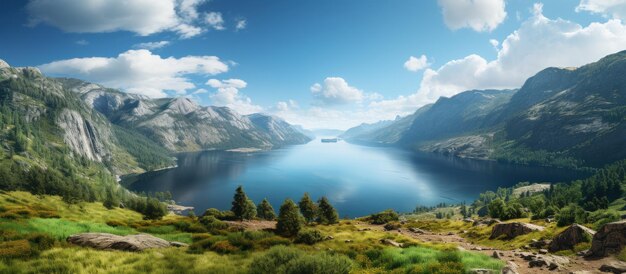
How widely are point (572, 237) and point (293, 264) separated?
2892 centimetres

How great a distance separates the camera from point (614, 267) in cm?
1781

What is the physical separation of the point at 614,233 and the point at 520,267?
7.71 metres

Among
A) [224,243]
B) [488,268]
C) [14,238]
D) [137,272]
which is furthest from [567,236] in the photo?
[14,238]

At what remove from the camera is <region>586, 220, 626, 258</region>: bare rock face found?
21.7 m

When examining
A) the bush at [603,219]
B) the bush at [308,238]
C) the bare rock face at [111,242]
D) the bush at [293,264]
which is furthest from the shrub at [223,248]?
the bush at [603,219]

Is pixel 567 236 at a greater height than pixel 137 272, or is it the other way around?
pixel 137 272

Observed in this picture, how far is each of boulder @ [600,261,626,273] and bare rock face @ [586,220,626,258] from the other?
4323 mm

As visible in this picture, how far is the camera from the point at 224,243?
22.9 meters

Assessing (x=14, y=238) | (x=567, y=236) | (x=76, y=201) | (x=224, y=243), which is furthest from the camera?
(x=76, y=201)

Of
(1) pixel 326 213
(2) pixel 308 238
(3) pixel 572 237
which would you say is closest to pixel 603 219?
(3) pixel 572 237

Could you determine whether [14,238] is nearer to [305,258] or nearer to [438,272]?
[305,258]

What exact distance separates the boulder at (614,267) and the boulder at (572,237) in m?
11.7

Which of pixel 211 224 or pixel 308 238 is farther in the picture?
pixel 211 224

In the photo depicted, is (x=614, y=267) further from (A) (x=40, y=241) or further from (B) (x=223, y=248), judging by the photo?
(A) (x=40, y=241)
